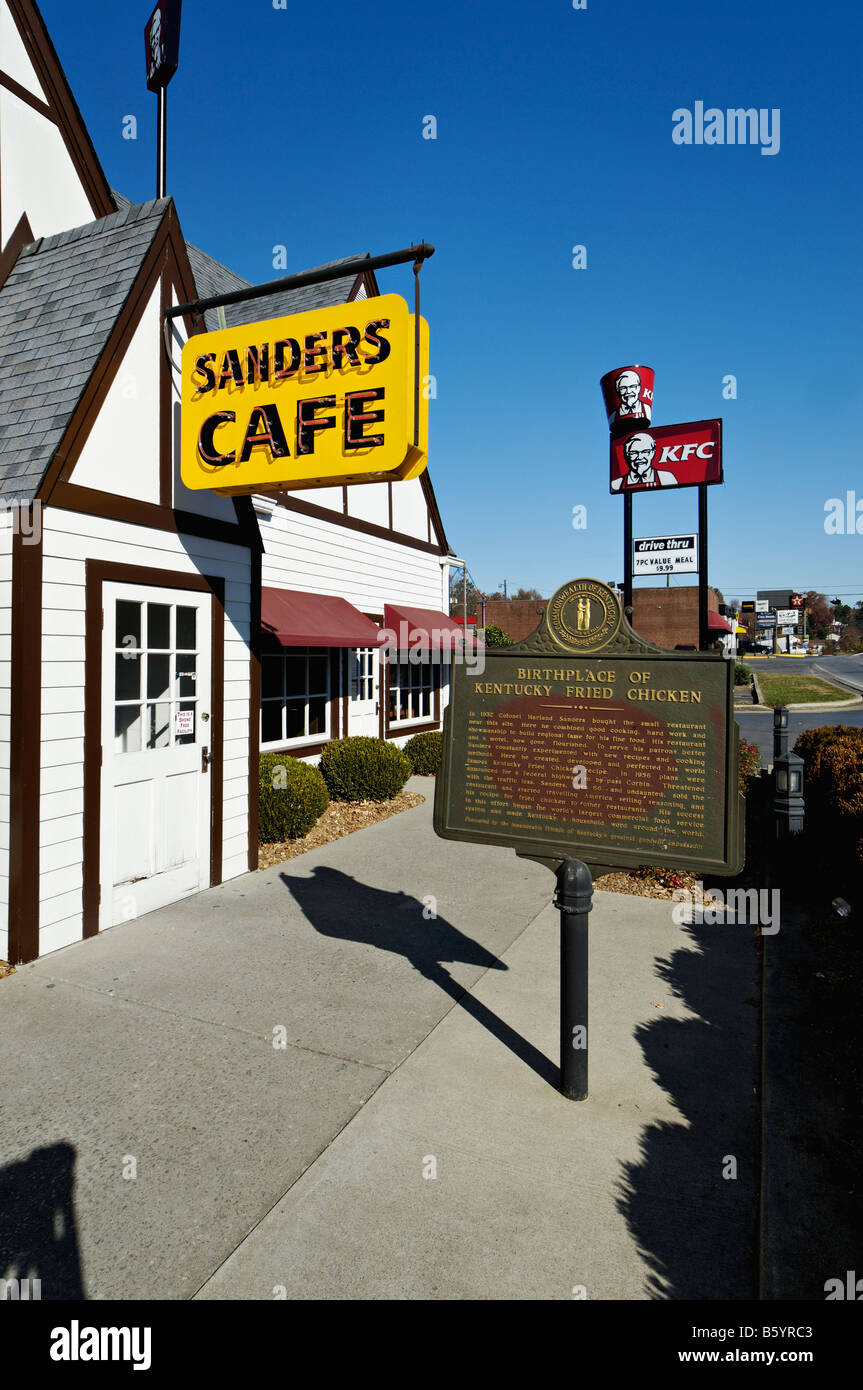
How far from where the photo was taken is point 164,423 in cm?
667

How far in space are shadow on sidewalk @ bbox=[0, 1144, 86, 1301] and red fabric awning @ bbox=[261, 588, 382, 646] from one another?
6.46 m

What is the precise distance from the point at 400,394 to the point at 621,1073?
193 inches

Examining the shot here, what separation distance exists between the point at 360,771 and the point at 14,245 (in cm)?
769

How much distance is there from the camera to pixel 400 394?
5.70 m

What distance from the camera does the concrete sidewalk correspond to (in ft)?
9.46

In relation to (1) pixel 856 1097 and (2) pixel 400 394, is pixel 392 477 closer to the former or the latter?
(2) pixel 400 394

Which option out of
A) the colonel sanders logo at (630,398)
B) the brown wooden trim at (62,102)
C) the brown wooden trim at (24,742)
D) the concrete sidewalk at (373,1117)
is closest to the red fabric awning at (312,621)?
the brown wooden trim at (24,742)

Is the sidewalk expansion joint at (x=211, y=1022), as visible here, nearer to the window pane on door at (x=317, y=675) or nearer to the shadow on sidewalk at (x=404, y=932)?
the shadow on sidewalk at (x=404, y=932)

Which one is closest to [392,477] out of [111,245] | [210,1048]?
[111,245]

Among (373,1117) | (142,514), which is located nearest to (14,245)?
(142,514)

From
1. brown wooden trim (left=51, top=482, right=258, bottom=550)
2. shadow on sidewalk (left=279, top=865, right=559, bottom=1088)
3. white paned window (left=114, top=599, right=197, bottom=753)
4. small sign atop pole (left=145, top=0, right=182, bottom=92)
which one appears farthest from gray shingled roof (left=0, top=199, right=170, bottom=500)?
shadow on sidewalk (left=279, top=865, right=559, bottom=1088)

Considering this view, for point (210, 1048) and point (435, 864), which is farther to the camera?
point (435, 864)

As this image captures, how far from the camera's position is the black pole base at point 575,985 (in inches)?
155
